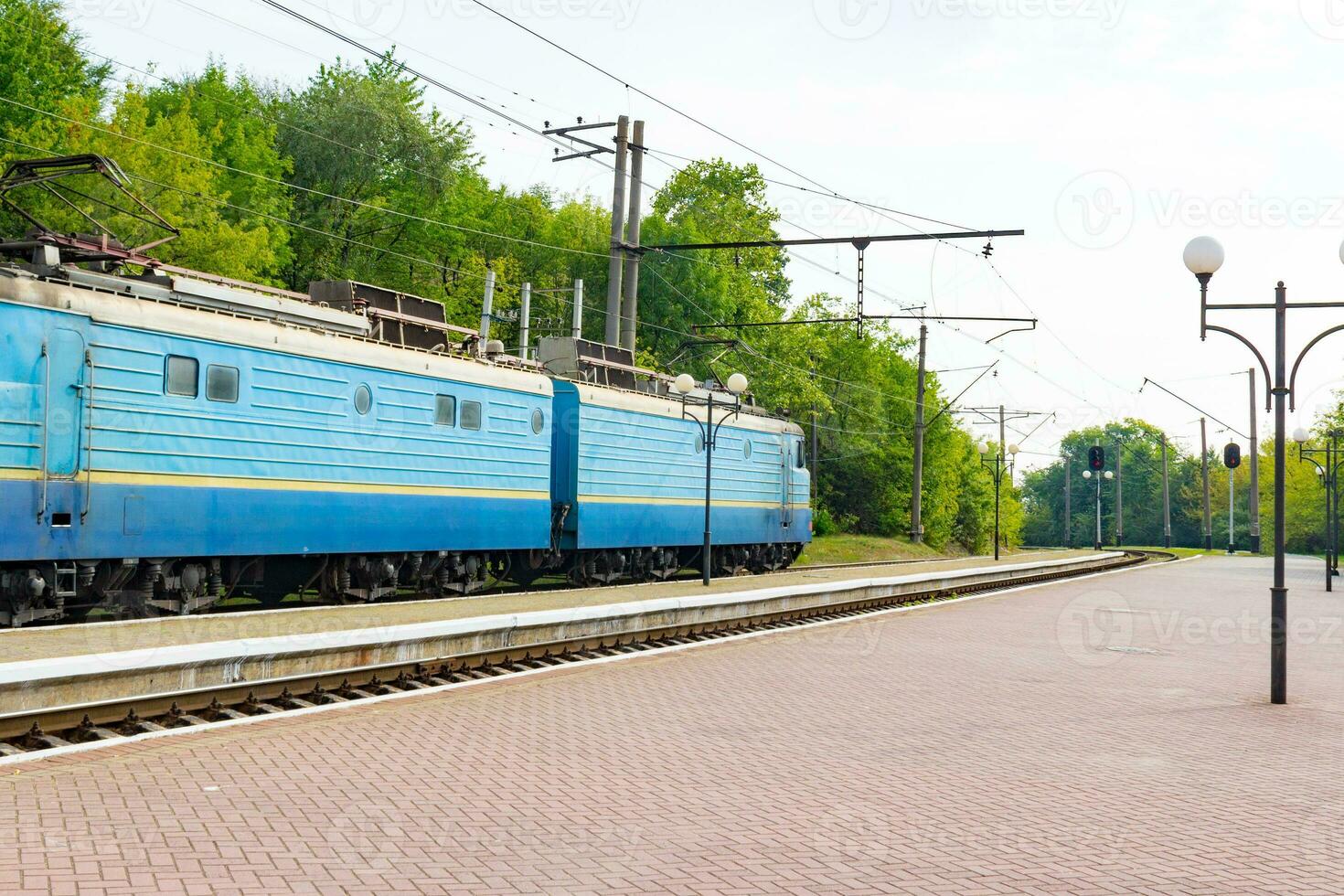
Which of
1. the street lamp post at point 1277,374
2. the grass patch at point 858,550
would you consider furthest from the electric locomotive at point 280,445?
the grass patch at point 858,550

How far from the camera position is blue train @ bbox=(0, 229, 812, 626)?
14180 mm

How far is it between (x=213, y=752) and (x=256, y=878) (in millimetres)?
3289

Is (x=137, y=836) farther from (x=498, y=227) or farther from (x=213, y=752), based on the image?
(x=498, y=227)

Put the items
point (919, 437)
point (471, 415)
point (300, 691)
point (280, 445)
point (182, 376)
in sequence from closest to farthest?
point (300, 691)
point (182, 376)
point (280, 445)
point (471, 415)
point (919, 437)

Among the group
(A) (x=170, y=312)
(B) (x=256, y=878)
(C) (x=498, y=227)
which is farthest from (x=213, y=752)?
(C) (x=498, y=227)

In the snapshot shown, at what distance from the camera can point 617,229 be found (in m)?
28.9

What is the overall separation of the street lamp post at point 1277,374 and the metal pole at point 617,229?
50.1 feet

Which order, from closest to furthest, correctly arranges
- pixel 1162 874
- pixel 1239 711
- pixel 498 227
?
pixel 1162 874, pixel 1239 711, pixel 498 227

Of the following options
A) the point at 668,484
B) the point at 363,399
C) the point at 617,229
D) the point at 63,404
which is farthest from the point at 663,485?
the point at 63,404

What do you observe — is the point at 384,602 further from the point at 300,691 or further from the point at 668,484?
the point at 668,484

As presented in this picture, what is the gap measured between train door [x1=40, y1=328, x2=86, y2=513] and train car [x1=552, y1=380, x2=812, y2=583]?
11.1 m

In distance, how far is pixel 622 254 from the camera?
29250 mm

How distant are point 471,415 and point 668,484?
7.26m

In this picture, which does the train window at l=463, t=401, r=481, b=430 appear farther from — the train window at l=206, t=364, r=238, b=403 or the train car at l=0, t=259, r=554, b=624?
the train window at l=206, t=364, r=238, b=403
